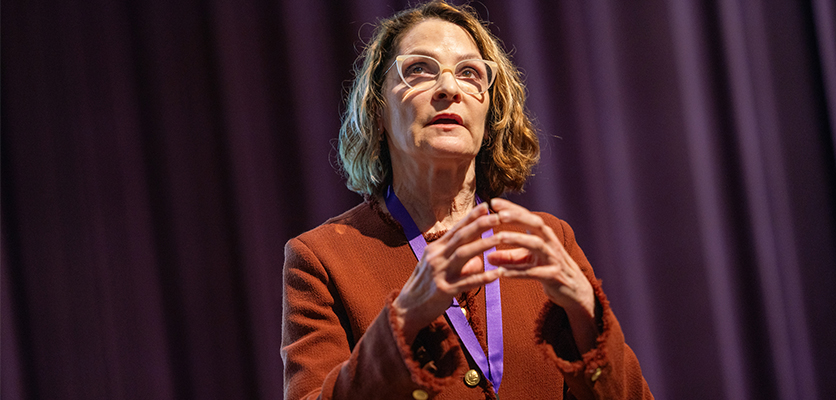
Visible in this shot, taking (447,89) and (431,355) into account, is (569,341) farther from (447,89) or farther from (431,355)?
(447,89)

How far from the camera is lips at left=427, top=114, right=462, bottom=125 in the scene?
1.41 m

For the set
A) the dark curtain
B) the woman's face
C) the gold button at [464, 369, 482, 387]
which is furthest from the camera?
the dark curtain

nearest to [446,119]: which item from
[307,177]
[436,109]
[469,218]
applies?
[436,109]

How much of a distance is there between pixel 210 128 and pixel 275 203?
0.44 m

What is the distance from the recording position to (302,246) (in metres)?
1.39

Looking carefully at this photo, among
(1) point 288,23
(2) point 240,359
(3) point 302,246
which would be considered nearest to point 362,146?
(3) point 302,246

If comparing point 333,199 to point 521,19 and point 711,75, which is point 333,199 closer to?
point 521,19

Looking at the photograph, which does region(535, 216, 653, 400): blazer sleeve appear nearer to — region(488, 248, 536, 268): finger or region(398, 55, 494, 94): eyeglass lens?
region(488, 248, 536, 268): finger

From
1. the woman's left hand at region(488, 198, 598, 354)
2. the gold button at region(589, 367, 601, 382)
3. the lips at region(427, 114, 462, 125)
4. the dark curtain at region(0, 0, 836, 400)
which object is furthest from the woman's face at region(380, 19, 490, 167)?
the dark curtain at region(0, 0, 836, 400)

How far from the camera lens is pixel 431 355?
1076 millimetres

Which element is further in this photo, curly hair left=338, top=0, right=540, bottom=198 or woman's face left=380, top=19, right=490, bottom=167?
curly hair left=338, top=0, right=540, bottom=198

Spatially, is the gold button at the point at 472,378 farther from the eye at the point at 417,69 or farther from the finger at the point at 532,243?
the eye at the point at 417,69

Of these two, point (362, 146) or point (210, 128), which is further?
point (210, 128)

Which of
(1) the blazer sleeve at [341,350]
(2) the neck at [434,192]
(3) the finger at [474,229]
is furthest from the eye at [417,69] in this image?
(3) the finger at [474,229]
